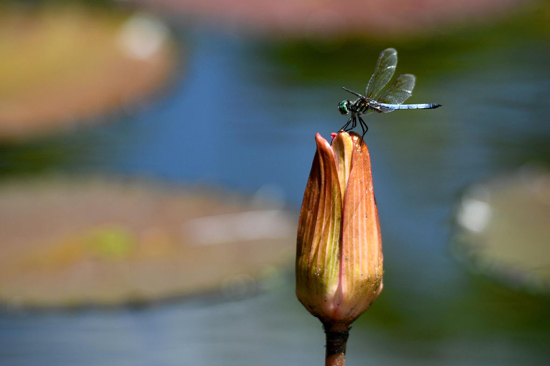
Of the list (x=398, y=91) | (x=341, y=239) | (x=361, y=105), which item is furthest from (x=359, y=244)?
(x=398, y=91)

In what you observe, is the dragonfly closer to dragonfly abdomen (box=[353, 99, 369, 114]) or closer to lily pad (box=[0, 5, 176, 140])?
dragonfly abdomen (box=[353, 99, 369, 114])

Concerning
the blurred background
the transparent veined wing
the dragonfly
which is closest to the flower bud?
the dragonfly

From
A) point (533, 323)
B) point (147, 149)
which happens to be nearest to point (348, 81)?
point (147, 149)

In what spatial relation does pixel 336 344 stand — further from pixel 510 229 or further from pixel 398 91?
pixel 510 229

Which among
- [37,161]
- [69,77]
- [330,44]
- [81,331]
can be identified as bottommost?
[81,331]

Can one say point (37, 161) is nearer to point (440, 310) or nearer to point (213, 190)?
point (213, 190)

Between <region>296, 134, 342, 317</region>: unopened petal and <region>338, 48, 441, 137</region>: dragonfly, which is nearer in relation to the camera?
<region>296, 134, 342, 317</region>: unopened petal

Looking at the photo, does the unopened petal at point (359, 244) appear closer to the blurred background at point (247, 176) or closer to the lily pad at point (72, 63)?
the blurred background at point (247, 176)
